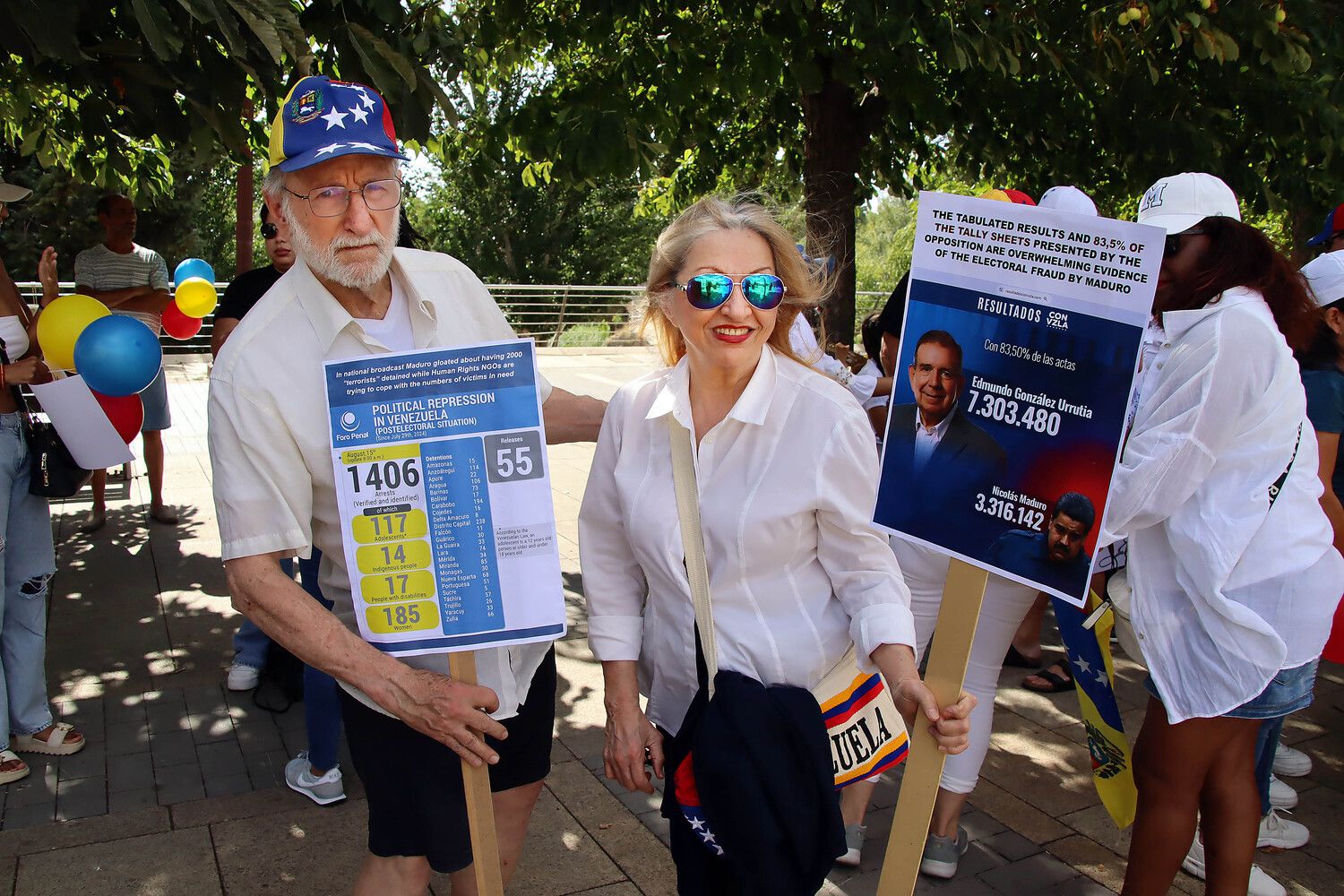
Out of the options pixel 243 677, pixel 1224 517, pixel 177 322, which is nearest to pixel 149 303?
pixel 177 322

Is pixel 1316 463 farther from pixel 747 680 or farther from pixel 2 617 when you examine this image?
pixel 2 617

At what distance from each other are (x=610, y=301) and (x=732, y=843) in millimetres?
19804

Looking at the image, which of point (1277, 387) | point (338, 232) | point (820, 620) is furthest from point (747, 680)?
point (1277, 387)

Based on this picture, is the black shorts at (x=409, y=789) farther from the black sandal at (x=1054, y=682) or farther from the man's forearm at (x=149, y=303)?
the man's forearm at (x=149, y=303)

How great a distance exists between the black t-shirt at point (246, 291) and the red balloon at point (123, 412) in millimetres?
540

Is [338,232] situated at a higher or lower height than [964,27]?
lower

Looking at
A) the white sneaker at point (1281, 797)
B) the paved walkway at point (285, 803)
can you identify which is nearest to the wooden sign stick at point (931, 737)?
the paved walkway at point (285, 803)

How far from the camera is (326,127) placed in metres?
2.22

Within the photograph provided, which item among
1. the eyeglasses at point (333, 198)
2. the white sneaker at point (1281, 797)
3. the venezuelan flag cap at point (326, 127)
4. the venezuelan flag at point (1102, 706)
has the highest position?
the venezuelan flag cap at point (326, 127)

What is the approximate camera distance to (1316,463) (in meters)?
2.79

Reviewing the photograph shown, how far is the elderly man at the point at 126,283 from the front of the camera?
6.62 metres

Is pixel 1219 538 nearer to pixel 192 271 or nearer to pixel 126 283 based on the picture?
pixel 192 271

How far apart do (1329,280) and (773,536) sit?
248 centimetres

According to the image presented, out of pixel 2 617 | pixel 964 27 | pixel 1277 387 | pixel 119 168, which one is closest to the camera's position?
pixel 1277 387
